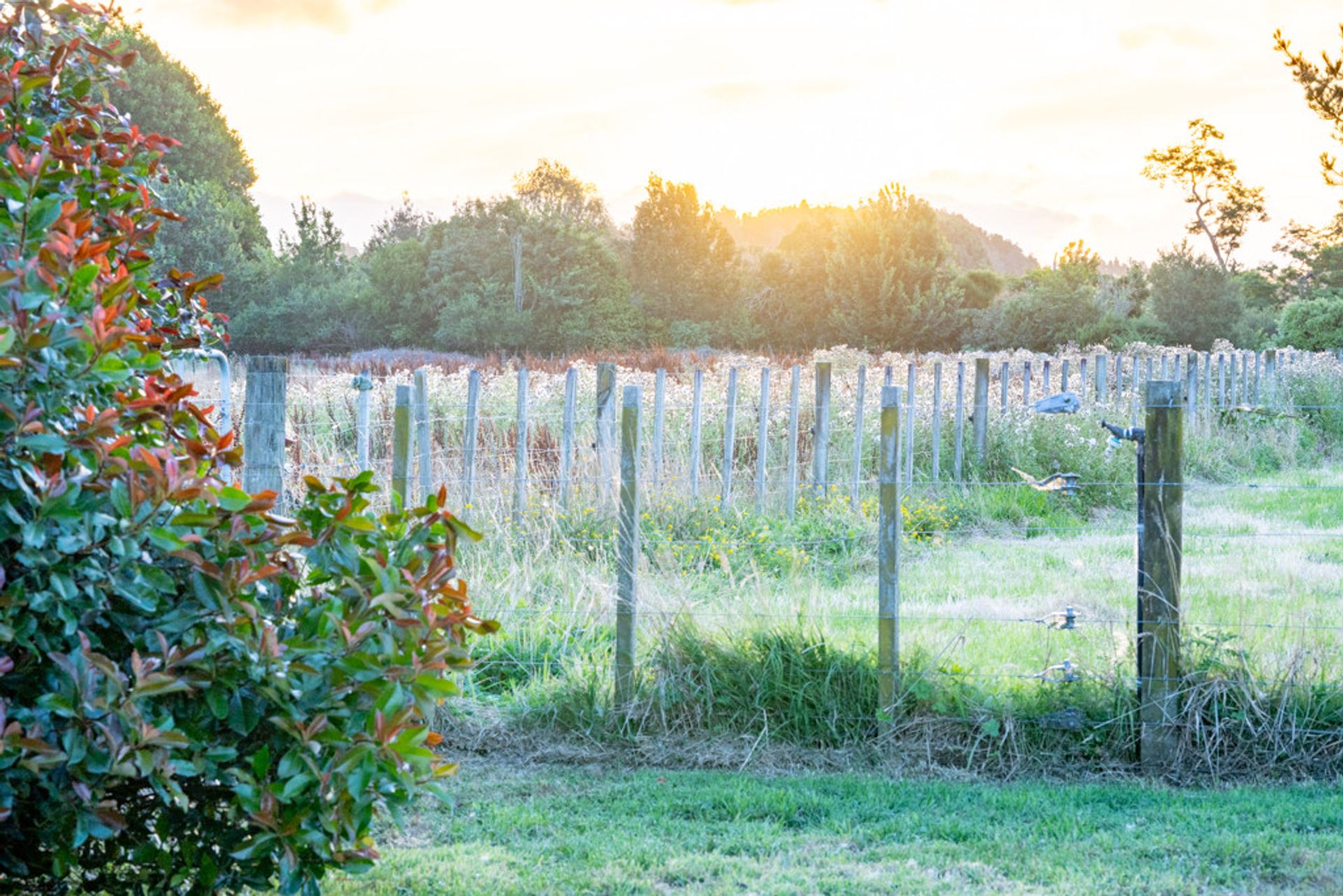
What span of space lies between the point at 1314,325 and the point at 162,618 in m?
25.4

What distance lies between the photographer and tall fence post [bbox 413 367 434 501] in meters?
Answer: 6.99

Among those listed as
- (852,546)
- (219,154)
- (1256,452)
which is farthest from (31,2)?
(219,154)

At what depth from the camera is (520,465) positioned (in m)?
7.79

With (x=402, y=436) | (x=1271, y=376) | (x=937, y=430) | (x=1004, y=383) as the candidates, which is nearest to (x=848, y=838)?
(x=402, y=436)

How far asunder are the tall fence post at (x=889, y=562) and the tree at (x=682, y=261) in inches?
1313

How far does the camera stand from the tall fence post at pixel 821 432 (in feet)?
30.8

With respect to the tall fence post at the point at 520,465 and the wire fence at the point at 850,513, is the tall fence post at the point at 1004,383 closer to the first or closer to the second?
the wire fence at the point at 850,513

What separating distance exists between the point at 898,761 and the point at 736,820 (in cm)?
83

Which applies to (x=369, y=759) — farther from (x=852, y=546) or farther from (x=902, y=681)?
(x=852, y=546)

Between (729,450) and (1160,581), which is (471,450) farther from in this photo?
(1160,581)

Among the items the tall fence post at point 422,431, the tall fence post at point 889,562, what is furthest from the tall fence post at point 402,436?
the tall fence post at point 889,562

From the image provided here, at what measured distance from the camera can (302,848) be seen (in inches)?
103

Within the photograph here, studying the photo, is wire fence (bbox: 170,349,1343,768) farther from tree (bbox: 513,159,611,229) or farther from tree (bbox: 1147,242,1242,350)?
tree (bbox: 513,159,611,229)

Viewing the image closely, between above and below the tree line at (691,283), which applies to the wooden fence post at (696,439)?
below
